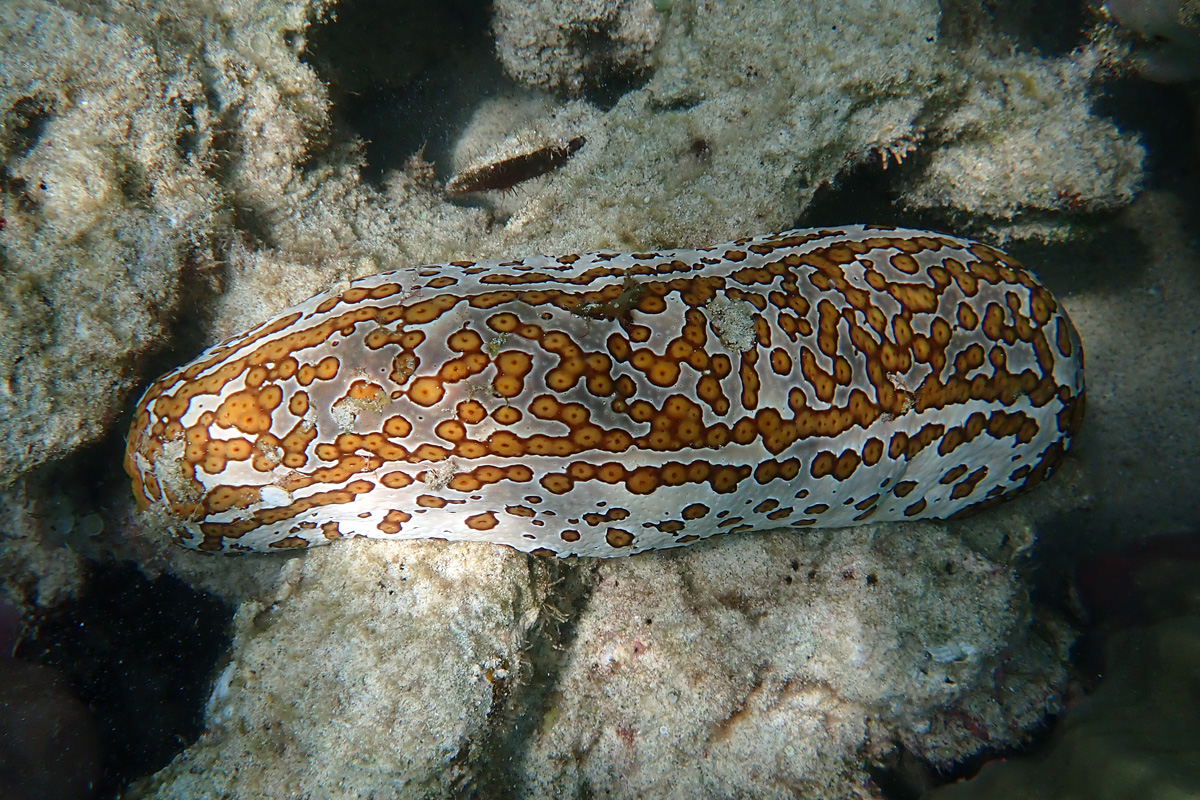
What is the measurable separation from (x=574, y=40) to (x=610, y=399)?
3761 millimetres

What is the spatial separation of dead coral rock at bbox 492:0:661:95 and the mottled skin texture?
8.09 feet

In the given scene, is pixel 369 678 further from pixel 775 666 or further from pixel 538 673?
pixel 775 666

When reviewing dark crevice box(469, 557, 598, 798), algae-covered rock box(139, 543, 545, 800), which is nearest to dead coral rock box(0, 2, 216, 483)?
algae-covered rock box(139, 543, 545, 800)

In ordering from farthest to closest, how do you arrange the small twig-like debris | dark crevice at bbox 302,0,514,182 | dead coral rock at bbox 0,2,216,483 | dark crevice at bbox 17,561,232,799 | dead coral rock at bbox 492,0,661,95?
1. dead coral rock at bbox 492,0,661,95
2. the small twig-like debris
3. dark crevice at bbox 302,0,514,182
4. dark crevice at bbox 17,561,232,799
5. dead coral rock at bbox 0,2,216,483

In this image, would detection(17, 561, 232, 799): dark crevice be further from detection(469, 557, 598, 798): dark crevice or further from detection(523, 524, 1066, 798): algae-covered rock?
detection(523, 524, 1066, 798): algae-covered rock

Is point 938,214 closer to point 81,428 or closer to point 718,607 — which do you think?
point 718,607

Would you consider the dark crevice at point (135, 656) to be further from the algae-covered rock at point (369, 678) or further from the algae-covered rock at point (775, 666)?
the algae-covered rock at point (775, 666)

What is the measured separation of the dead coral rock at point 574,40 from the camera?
178 inches

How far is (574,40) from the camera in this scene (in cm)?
474

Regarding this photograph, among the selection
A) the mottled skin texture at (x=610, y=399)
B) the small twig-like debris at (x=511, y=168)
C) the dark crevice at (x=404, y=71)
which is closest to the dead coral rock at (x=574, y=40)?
the dark crevice at (x=404, y=71)

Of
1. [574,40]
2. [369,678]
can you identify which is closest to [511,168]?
[574,40]

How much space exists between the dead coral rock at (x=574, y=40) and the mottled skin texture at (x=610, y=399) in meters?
2.47

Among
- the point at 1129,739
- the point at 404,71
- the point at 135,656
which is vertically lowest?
the point at 1129,739

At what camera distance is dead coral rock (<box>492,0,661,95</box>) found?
4531mm
